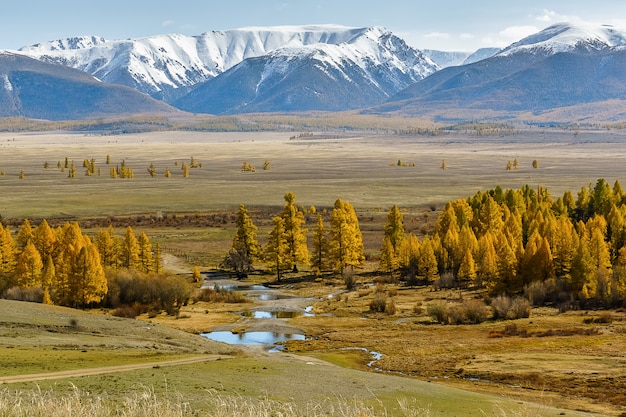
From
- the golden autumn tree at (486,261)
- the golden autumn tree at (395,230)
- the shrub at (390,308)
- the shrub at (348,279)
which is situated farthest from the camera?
the golden autumn tree at (395,230)

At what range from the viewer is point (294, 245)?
3915 inches

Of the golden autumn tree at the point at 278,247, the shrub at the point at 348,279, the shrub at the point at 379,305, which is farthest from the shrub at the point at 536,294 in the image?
the golden autumn tree at the point at 278,247

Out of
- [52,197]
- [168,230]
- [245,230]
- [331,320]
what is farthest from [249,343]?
[52,197]

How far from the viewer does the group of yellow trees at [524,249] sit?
77250mm

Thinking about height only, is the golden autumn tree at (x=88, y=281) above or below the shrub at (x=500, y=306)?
above

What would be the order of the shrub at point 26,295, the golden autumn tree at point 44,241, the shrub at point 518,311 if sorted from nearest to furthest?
the shrub at point 518,311
the shrub at point 26,295
the golden autumn tree at point 44,241

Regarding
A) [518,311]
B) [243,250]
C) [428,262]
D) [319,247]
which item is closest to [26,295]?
[243,250]

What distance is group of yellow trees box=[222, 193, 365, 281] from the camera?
97.5 m

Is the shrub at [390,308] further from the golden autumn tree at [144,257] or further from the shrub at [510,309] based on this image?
the golden autumn tree at [144,257]

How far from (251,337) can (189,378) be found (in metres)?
28.9

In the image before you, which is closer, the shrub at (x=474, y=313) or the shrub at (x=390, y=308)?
the shrub at (x=474, y=313)

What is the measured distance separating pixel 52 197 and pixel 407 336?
445 ft

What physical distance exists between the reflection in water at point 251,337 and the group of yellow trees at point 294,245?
30.3 m

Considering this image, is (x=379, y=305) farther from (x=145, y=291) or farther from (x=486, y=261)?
(x=145, y=291)
